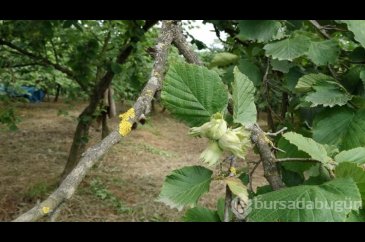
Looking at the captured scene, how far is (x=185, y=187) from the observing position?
83cm

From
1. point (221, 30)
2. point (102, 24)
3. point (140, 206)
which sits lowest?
point (140, 206)

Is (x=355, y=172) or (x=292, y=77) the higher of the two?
(x=292, y=77)

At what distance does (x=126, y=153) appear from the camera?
8.06 meters

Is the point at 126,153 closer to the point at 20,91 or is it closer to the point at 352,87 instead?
the point at 20,91

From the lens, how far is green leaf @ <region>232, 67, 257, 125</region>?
811 millimetres

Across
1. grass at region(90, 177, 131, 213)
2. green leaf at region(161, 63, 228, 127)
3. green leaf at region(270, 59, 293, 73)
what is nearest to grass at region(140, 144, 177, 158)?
grass at region(90, 177, 131, 213)

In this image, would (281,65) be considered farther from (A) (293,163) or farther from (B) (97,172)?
(B) (97,172)

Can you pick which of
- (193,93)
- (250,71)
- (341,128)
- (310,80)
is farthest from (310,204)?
(250,71)

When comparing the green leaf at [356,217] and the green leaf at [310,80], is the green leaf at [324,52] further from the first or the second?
the green leaf at [356,217]

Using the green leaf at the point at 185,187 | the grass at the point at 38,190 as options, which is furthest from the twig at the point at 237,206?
the grass at the point at 38,190

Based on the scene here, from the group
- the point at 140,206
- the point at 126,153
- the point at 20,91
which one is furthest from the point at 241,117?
the point at 126,153

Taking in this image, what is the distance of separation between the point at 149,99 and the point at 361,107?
802mm

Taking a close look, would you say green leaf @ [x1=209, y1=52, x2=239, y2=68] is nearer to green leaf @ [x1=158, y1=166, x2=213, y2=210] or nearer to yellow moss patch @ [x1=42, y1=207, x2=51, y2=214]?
green leaf @ [x1=158, y1=166, x2=213, y2=210]

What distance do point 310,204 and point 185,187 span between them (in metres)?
0.25
